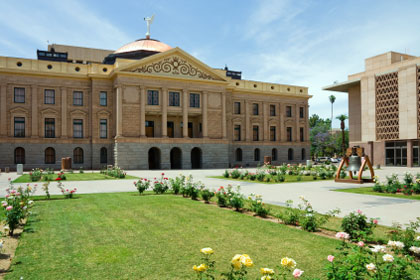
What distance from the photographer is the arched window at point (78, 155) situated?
43828 millimetres

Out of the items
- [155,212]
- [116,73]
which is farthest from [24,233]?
[116,73]

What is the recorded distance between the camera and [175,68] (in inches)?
1816

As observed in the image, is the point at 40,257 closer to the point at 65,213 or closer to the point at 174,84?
the point at 65,213

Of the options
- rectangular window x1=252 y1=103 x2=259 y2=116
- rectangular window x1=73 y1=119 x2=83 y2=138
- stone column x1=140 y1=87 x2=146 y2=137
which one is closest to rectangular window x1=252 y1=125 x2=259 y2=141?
rectangular window x1=252 y1=103 x2=259 y2=116

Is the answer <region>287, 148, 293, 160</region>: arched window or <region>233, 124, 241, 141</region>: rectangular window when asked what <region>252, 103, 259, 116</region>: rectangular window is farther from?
<region>287, 148, 293, 160</region>: arched window

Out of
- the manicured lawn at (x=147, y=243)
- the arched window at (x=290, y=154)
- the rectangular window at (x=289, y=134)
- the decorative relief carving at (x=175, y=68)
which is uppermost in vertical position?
the decorative relief carving at (x=175, y=68)

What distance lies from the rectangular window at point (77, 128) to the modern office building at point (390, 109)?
139 feet

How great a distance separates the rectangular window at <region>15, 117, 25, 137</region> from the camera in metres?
41.1

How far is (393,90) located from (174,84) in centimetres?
3159

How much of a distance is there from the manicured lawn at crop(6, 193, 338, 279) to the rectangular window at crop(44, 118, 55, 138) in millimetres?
35271

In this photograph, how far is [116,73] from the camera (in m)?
42.3

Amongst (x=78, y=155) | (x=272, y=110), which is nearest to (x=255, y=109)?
(x=272, y=110)

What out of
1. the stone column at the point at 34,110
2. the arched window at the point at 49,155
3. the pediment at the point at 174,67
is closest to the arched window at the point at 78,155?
the arched window at the point at 49,155

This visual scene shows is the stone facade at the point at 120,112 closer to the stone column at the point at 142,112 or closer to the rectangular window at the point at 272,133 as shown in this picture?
the stone column at the point at 142,112
